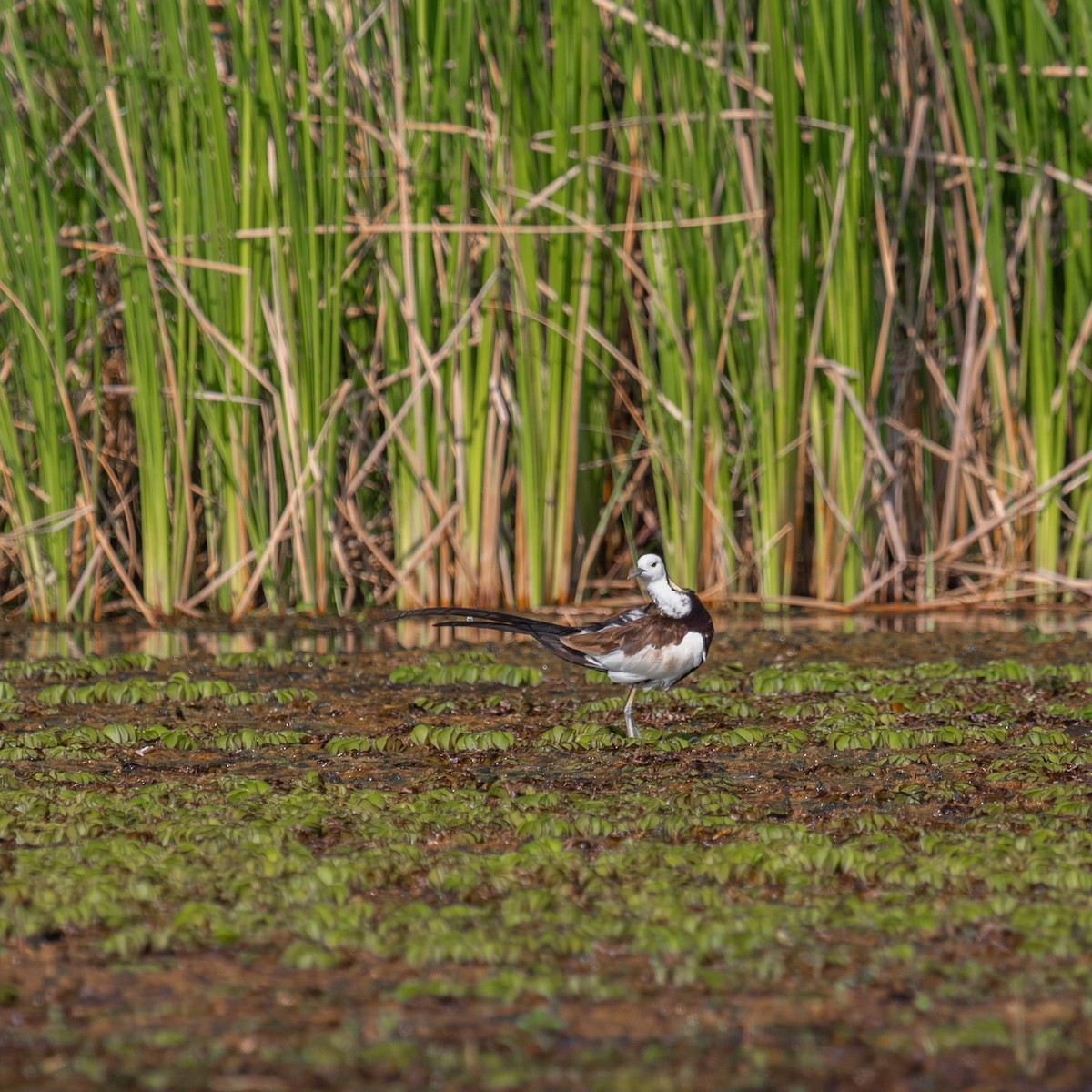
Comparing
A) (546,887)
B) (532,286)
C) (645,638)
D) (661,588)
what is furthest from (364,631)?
(546,887)

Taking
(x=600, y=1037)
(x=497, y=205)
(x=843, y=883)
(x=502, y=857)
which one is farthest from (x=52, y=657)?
(x=600, y=1037)

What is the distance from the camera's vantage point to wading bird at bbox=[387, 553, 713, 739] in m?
6.45

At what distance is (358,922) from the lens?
420 cm

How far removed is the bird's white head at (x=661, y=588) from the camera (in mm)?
6691

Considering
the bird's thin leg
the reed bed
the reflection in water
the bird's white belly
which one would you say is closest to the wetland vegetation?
the bird's thin leg

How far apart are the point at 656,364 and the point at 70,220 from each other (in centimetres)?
354

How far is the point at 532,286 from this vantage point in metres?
9.41

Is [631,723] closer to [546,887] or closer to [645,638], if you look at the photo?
[645,638]

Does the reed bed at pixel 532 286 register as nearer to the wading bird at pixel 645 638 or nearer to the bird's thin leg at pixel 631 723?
the wading bird at pixel 645 638

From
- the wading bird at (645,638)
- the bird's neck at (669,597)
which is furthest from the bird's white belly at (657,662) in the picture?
the bird's neck at (669,597)

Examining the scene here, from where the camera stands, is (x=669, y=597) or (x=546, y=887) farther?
(x=669, y=597)

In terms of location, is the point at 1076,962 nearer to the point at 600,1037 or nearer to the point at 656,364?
the point at 600,1037

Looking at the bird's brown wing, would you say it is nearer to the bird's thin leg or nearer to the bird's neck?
the bird's neck

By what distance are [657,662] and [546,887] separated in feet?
6.60
